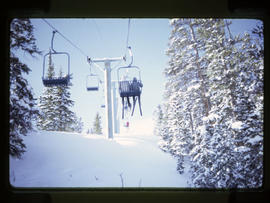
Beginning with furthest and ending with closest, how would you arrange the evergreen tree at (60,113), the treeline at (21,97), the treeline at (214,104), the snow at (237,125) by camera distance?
the evergreen tree at (60,113) → the snow at (237,125) → the treeline at (214,104) → the treeline at (21,97)

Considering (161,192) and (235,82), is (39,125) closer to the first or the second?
(161,192)

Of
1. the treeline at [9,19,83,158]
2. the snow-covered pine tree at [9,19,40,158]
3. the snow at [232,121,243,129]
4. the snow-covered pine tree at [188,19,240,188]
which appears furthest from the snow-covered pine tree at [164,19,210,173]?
the snow-covered pine tree at [9,19,40,158]

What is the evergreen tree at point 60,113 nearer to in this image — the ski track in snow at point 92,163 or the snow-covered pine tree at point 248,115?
the ski track in snow at point 92,163

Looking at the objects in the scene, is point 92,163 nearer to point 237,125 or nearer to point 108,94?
point 108,94

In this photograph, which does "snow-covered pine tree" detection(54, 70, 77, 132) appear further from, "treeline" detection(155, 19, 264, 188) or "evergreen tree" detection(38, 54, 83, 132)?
"treeline" detection(155, 19, 264, 188)

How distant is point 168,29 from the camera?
379cm

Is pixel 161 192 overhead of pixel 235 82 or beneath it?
beneath

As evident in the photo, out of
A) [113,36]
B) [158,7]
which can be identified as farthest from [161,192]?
[113,36]

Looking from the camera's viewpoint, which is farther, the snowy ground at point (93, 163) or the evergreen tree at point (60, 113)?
the evergreen tree at point (60, 113)

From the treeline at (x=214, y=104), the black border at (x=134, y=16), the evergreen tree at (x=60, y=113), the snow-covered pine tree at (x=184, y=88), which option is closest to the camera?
the black border at (x=134, y=16)

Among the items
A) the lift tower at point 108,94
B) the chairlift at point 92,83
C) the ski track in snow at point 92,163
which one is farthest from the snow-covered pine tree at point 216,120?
the chairlift at point 92,83

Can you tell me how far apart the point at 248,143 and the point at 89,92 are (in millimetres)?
2909

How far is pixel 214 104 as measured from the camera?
3627mm

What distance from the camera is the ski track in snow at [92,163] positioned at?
90.7 inches
